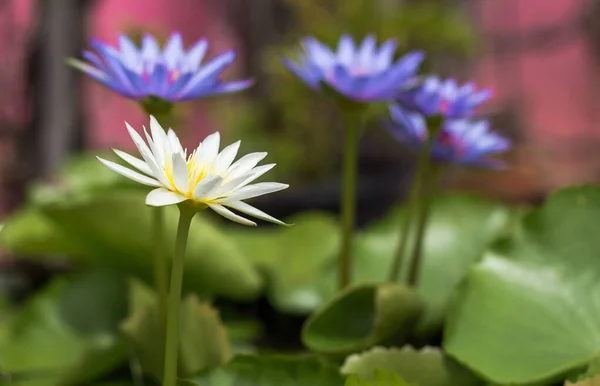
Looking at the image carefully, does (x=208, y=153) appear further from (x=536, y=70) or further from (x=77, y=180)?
(x=536, y=70)

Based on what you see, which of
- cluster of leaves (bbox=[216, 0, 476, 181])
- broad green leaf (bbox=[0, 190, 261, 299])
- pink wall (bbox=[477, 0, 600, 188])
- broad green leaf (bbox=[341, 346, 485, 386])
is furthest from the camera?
pink wall (bbox=[477, 0, 600, 188])

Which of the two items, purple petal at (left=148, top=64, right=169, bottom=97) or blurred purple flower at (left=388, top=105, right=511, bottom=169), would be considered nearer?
purple petal at (left=148, top=64, right=169, bottom=97)

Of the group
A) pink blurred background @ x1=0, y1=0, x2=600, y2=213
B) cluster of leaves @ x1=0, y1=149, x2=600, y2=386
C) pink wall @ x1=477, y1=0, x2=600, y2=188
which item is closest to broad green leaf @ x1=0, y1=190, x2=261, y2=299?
cluster of leaves @ x1=0, y1=149, x2=600, y2=386

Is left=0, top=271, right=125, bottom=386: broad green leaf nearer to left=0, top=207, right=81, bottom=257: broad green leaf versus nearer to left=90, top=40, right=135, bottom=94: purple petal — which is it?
left=0, top=207, right=81, bottom=257: broad green leaf

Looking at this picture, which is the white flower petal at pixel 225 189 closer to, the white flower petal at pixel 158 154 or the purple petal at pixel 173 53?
the white flower petal at pixel 158 154

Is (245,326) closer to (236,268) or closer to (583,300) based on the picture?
(236,268)

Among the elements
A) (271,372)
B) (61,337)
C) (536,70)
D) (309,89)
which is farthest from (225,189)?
(536,70)

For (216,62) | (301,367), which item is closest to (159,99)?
(216,62)
